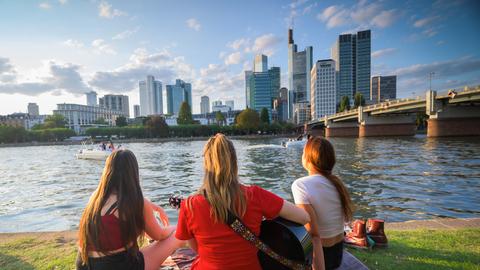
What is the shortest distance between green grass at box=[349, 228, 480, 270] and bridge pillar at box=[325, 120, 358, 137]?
98.6m

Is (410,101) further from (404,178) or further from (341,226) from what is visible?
(341,226)

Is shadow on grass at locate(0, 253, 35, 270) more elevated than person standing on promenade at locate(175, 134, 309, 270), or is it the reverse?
person standing on promenade at locate(175, 134, 309, 270)

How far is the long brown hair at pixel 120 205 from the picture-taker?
289 cm

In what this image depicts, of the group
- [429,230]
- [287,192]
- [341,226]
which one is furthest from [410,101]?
[341,226]

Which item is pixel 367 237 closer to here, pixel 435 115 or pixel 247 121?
pixel 435 115

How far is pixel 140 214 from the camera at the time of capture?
124 inches

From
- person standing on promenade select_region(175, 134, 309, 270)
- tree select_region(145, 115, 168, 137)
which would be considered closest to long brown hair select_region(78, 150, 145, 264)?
person standing on promenade select_region(175, 134, 309, 270)

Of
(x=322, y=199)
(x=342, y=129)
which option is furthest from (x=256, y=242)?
(x=342, y=129)

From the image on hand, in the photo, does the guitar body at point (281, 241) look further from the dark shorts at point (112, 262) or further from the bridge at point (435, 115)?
the bridge at point (435, 115)

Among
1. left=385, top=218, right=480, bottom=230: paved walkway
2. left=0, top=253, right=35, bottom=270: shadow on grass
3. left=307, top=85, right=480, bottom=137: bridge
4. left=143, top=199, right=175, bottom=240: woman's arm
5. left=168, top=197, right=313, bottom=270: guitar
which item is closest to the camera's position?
left=168, top=197, right=313, bottom=270: guitar

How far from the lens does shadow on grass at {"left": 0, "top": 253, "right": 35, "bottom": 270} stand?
17.3 feet

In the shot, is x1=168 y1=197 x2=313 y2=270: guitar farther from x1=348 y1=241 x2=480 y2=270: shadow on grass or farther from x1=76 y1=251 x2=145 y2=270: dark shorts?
x1=348 y1=241 x2=480 y2=270: shadow on grass

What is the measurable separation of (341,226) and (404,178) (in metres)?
16.9

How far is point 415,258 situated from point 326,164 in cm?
333
